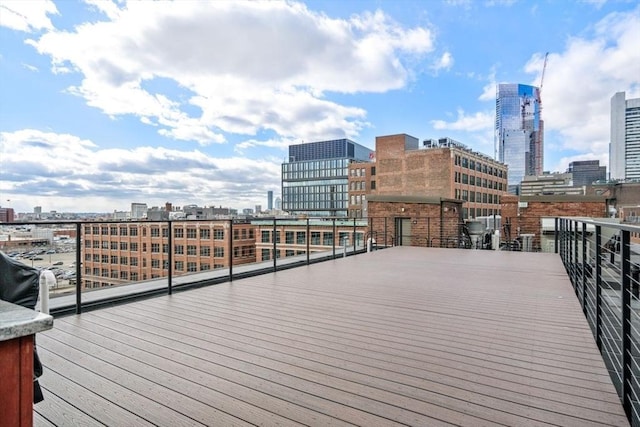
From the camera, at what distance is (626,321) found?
1673mm

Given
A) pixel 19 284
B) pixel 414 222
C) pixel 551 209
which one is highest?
pixel 551 209

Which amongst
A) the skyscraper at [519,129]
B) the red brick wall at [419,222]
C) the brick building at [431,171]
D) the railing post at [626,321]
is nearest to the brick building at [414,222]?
the red brick wall at [419,222]

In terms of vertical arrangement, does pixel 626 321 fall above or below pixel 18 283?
below

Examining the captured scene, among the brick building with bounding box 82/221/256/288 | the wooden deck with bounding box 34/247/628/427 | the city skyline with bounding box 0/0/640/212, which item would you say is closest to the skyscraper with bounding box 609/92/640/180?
the city skyline with bounding box 0/0/640/212

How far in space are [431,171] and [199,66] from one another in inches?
1292

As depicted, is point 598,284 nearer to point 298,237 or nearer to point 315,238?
point 298,237

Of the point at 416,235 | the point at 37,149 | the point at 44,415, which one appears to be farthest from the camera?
the point at 37,149

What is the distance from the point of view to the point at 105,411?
1.66 m

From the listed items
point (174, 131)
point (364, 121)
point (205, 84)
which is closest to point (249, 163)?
point (174, 131)

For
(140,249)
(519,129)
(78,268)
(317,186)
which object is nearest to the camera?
(78,268)

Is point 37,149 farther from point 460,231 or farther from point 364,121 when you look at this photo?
point 364,121

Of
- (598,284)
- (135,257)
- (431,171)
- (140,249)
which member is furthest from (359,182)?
(598,284)

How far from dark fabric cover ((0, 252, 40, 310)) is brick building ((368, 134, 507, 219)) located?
36.7 m

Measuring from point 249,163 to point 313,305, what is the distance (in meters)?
30.1
